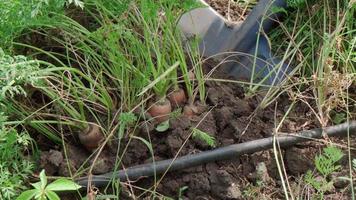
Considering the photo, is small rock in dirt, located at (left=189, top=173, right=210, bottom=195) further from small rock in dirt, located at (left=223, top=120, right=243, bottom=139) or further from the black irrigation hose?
small rock in dirt, located at (left=223, top=120, right=243, bottom=139)

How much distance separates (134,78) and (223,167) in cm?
40

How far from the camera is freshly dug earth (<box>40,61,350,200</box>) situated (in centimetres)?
170

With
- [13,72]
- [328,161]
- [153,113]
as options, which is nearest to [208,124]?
[153,113]

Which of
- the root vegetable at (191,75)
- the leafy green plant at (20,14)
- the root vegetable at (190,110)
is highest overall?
the leafy green plant at (20,14)

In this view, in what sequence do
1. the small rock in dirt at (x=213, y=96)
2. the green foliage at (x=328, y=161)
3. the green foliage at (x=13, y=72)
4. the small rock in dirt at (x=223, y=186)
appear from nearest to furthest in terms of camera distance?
1. the green foliage at (x=13, y=72)
2. the green foliage at (x=328, y=161)
3. the small rock in dirt at (x=223, y=186)
4. the small rock in dirt at (x=213, y=96)

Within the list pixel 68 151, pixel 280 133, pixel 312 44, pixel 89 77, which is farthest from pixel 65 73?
pixel 312 44

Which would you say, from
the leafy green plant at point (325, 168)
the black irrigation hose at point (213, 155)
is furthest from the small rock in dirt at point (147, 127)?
the leafy green plant at point (325, 168)

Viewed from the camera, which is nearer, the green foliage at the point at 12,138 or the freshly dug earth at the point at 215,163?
the green foliage at the point at 12,138

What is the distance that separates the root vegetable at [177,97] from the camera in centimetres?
188

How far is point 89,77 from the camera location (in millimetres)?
1763

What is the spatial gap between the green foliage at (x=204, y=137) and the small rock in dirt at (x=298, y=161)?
24 cm

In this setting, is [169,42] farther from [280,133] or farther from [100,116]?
[280,133]

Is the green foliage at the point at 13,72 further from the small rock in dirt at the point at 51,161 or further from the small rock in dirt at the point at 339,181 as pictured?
the small rock in dirt at the point at 339,181

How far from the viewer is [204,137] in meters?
1.68
